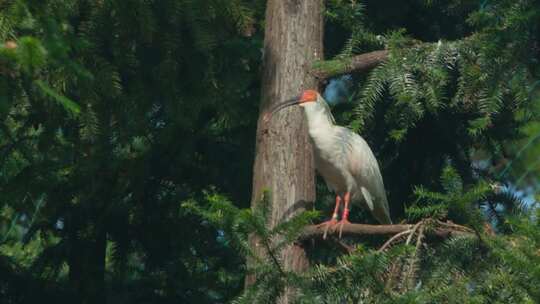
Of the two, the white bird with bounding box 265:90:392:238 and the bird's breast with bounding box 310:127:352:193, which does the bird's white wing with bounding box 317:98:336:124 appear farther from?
the bird's breast with bounding box 310:127:352:193

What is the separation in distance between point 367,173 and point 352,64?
1.17 m

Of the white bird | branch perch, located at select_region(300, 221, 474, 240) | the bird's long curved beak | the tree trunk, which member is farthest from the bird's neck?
branch perch, located at select_region(300, 221, 474, 240)

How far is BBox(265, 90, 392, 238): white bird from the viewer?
24.5 ft

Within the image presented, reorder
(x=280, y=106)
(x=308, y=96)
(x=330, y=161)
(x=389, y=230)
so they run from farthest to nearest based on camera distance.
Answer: (x=330, y=161) < (x=308, y=96) < (x=280, y=106) < (x=389, y=230)

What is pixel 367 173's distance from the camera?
25.4ft

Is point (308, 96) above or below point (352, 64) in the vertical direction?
below

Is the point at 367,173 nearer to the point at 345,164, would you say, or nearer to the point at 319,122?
the point at 345,164

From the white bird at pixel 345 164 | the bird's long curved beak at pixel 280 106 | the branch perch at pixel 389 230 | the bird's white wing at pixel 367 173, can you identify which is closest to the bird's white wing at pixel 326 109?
the white bird at pixel 345 164

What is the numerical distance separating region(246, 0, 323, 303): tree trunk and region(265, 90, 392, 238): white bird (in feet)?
0.81

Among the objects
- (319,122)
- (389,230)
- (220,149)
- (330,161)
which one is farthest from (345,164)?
(389,230)

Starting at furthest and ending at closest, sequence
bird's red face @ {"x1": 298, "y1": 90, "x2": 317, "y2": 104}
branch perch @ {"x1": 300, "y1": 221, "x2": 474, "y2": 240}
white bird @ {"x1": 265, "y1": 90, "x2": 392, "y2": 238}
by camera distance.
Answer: white bird @ {"x1": 265, "y1": 90, "x2": 392, "y2": 238}, bird's red face @ {"x1": 298, "y1": 90, "x2": 317, "y2": 104}, branch perch @ {"x1": 300, "y1": 221, "x2": 474, "y2": 240}

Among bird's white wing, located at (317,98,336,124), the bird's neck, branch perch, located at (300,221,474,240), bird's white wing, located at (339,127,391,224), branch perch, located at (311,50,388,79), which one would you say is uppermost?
branch perch, located at (311,50,388,79)

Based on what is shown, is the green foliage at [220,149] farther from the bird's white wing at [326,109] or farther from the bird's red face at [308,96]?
the bird's red face at [308,96]

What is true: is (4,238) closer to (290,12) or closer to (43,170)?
(43,170)
